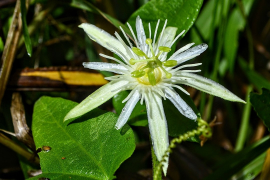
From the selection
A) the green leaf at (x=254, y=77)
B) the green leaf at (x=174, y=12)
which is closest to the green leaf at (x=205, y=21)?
the green leaf at (x=254, y=77)

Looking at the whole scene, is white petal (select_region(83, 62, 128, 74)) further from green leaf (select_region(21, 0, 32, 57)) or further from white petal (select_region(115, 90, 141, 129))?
green leaf (select_region(21, 0, 32, 57))

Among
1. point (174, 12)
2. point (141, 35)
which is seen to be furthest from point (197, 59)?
point (141, 35)

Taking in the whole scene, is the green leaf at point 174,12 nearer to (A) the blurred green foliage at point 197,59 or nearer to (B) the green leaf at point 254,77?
(A) the blurred green foliage at point 197,59

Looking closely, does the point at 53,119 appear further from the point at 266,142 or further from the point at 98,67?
the point at 266,142

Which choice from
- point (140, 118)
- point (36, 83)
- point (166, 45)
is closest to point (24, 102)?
point (36, 83)

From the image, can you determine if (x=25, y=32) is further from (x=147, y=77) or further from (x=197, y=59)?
(x=197, y=59)
